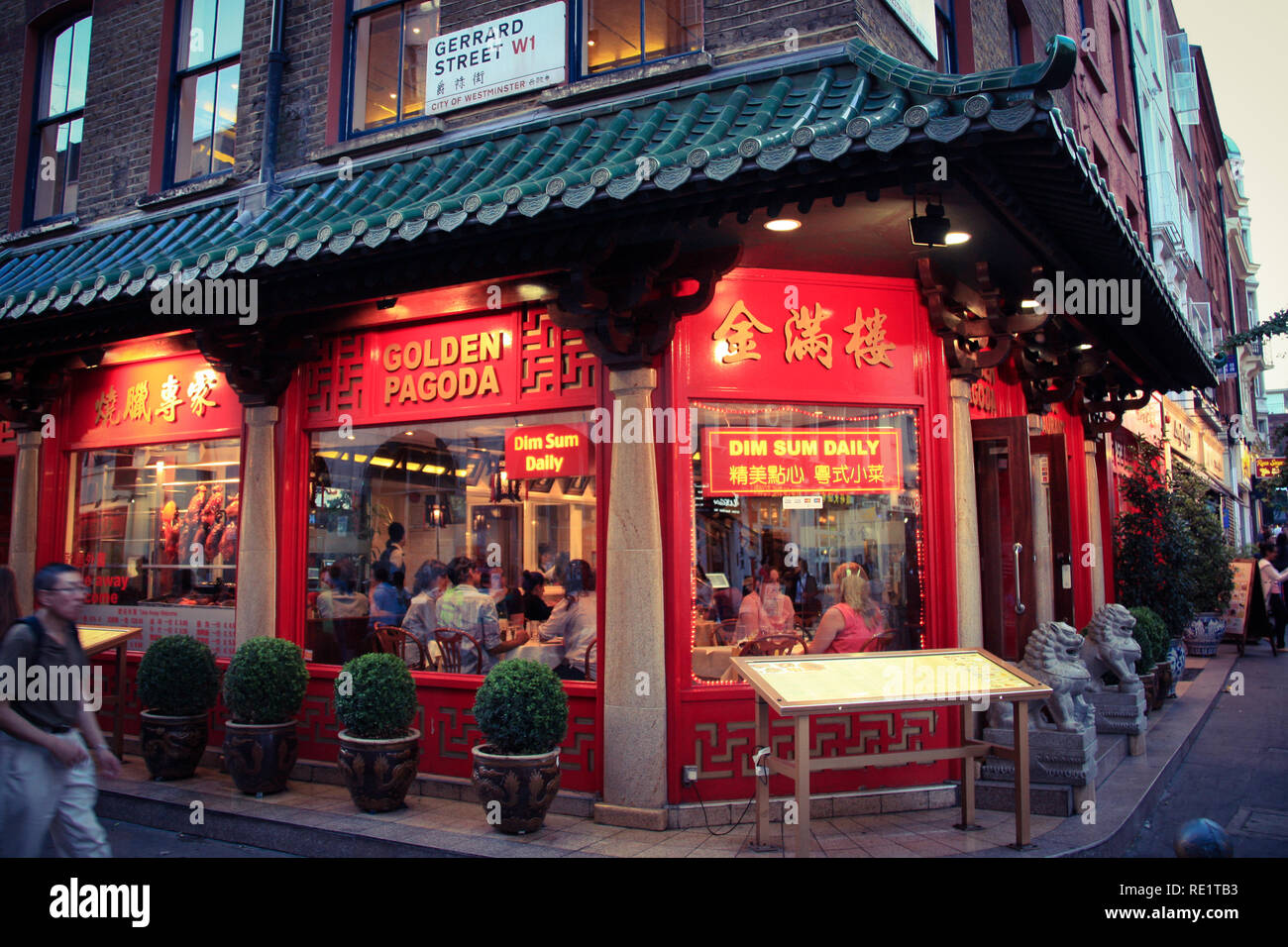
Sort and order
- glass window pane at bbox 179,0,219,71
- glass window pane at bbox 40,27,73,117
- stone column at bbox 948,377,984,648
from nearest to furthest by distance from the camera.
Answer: stone column at bbox 948,377,984,648
glass window pane at bbox 179,0,219,71
glass window pane at bbox 40,27,73,117

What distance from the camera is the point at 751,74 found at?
6.43 meters

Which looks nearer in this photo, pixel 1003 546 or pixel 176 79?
pixel 1003 546

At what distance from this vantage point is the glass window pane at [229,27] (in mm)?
9562

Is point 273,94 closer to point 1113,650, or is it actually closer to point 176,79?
point 176,79

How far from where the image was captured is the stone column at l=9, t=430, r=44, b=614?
378 inches

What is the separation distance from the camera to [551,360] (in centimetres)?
696

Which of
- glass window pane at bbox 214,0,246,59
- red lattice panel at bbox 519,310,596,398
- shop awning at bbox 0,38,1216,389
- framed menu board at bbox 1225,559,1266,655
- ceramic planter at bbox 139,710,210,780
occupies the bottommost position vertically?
ceramic planter at bbox 139,710,210,780

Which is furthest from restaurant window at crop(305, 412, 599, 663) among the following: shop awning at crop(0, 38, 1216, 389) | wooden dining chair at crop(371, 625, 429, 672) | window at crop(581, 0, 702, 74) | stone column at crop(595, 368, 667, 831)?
window at crop(581, 0, 702, 74)

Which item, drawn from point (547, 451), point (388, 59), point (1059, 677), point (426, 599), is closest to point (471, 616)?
point (426, 599)

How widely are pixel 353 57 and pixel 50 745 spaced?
717 cm

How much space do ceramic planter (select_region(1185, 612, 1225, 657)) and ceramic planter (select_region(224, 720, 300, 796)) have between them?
14.2 meters

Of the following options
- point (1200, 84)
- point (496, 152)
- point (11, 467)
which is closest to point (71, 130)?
point (11, 467)

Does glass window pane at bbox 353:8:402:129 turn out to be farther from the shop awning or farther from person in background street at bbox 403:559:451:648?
person in background street at bbox 403:559:451:648

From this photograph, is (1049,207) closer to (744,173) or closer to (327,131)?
(744,173)
